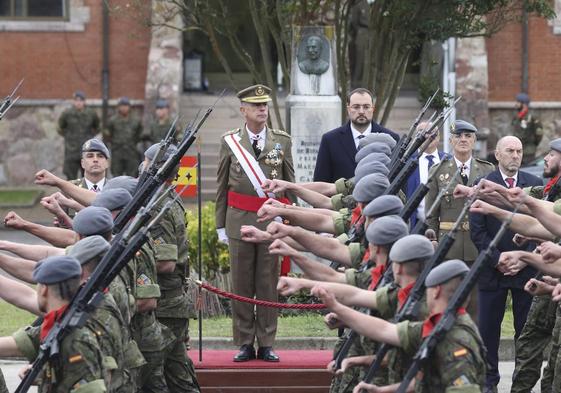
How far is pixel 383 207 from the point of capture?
9688 millimetres

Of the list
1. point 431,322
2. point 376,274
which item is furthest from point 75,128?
point 431,322

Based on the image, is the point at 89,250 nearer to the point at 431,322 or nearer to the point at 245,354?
the point at 431,322

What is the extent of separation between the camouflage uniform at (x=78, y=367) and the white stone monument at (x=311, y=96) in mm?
8693

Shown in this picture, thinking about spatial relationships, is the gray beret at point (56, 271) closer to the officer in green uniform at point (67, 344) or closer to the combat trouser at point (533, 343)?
the officer in green uniform at point (67, 344)

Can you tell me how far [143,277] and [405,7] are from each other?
8.87 m

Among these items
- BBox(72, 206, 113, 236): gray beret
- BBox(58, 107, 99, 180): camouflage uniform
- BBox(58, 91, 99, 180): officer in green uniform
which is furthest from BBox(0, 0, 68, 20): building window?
BBox(72, 206, 113, 236): gray beret

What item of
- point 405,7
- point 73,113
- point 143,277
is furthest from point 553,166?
point 73,113

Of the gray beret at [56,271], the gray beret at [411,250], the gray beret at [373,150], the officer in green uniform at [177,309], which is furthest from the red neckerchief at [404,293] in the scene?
the gray beret at [373,150]

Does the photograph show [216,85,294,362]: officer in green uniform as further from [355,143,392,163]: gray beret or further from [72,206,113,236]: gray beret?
[72,206,113,236]: gray beret

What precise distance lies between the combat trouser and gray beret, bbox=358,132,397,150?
1722mm

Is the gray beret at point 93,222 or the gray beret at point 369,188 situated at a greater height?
the gray beret at point 369,188

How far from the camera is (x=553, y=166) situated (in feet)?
39.9

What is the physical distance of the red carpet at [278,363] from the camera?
1285cm

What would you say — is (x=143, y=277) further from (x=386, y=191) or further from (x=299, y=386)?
(x=299, y=386)
